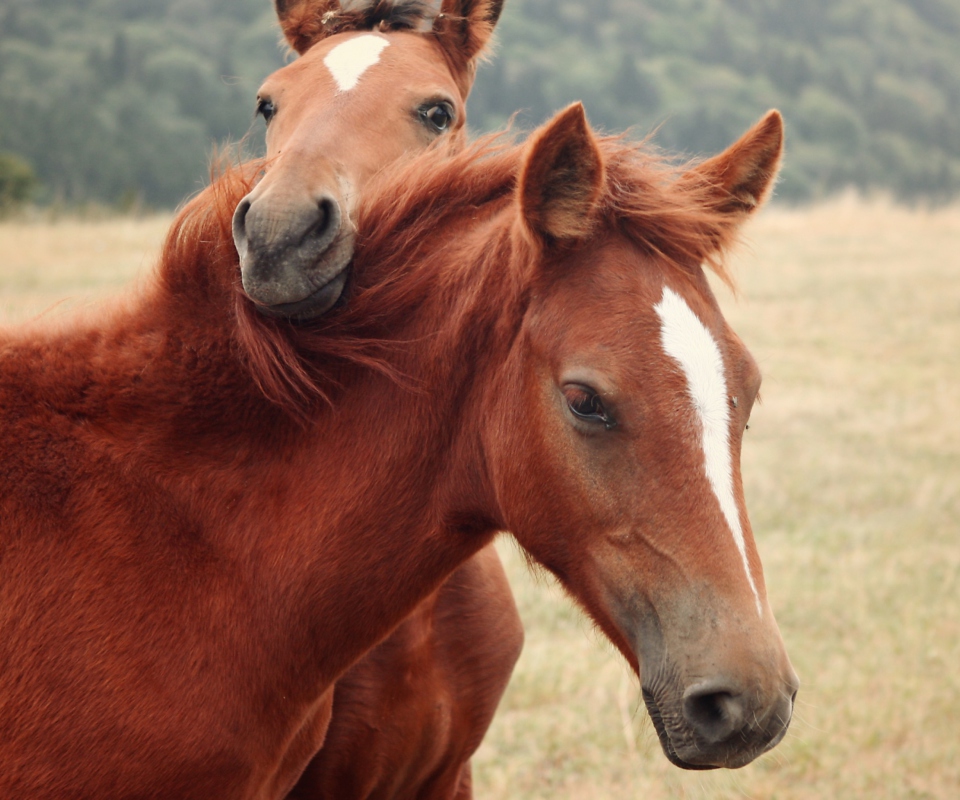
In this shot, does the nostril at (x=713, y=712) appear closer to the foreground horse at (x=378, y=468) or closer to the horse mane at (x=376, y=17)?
the foreground horse at (x=378, y=468)

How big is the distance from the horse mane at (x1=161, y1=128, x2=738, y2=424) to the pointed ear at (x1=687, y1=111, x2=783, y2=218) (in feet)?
0.05

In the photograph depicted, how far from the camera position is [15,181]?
20.5 m

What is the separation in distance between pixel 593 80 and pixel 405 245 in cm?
4718

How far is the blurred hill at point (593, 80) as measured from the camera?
36.3 metres

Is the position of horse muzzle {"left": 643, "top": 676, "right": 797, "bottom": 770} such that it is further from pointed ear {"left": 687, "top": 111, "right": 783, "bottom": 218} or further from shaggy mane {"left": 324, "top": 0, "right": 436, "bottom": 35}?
shaggy mane {"left": 324, "top": 0, "right": 436, "bottom": 35}

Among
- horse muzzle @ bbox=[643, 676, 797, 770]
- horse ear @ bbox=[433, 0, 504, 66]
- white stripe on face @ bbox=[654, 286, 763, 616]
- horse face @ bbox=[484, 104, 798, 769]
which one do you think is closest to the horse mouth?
horse face @ bbox=[484, 104, 798, 769]

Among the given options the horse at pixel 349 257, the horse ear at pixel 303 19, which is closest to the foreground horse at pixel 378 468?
the horse at pixel 349 257

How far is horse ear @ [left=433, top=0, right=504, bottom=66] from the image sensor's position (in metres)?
4.38

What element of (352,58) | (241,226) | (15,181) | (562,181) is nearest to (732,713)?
(562,181)

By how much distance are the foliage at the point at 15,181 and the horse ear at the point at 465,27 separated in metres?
17.2

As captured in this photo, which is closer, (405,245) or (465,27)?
(405,245)

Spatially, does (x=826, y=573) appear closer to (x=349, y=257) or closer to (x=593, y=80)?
(x=349, y=257)

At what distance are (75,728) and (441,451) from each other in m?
1.01

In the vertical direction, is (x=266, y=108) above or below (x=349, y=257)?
below
